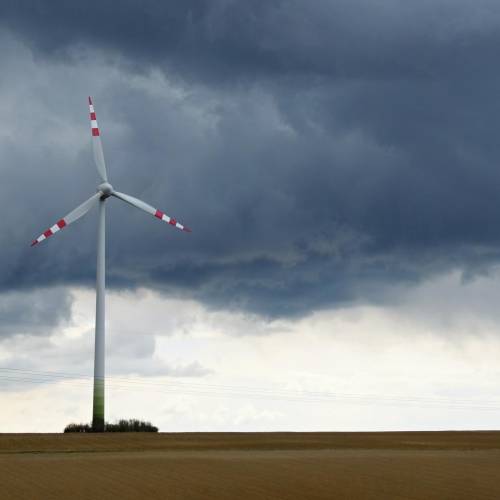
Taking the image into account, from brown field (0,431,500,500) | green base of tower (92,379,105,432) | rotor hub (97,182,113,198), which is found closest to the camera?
brown field (0,431,500,500)

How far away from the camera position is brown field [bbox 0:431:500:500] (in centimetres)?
5275

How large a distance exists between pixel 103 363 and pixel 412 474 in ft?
216

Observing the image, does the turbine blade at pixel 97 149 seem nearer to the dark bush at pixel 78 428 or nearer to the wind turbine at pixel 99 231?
the wind turbine at pixel 99 231

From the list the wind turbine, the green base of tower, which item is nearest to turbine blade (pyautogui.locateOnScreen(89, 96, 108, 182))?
the wind turbine

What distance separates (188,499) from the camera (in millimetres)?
50000

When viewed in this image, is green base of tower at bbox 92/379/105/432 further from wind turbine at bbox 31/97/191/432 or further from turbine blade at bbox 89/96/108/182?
turbine blade at bbox 89/96/108/182

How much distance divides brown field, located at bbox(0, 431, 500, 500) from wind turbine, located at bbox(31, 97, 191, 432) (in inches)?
1147

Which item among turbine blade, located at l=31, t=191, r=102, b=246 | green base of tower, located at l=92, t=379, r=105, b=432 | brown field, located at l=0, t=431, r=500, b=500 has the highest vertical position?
turbine blade, located at l=31, t=191, r=102, b=246

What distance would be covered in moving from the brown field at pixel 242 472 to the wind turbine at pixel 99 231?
1147 inches

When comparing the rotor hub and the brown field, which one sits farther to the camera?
the rotor hub

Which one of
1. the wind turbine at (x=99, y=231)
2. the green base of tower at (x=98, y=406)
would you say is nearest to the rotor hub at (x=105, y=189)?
the wind turbine at (x=99, y=231)

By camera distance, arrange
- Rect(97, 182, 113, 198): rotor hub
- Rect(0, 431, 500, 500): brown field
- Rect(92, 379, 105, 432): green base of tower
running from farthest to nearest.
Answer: Rect(97, 182, 113, 198): rotor hub, Rect(92, 379, 105, 432): green base of tower, Rect(0, 431, 500, 500): brown field

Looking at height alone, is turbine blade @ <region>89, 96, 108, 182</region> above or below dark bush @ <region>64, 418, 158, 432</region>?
above

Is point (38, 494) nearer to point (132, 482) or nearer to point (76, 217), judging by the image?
point (132, 482)
